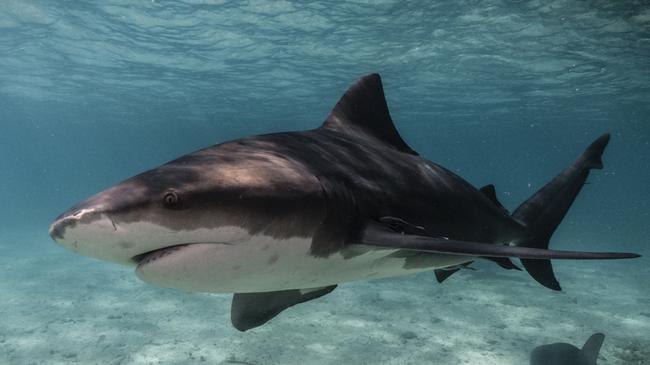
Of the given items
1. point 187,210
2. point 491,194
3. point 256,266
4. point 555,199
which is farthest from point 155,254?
point 555,199

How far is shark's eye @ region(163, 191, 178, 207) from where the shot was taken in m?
1.98

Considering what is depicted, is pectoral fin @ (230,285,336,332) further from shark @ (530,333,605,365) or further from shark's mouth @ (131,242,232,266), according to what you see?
shark @ (530,333,605,365)

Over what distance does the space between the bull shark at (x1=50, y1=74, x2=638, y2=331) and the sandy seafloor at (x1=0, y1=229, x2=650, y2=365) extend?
16.9 ft

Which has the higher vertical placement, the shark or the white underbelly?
the white underbelly

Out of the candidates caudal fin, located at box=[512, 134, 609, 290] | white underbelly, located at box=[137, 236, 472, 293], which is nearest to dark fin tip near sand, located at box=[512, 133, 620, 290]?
caudal fin, located at box=[512, 134, 609, 290]

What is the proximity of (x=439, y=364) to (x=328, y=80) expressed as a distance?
23.0 metres

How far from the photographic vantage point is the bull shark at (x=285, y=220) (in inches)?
78.5

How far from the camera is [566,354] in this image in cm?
652

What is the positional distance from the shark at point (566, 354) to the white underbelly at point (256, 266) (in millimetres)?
4688

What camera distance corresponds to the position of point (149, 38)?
21.7 m

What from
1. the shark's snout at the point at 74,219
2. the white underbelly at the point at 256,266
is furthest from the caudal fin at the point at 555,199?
the shark's snout at the point at 74,219

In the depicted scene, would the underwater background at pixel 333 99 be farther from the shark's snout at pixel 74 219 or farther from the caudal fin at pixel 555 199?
the shark's snout at pixel 74 219

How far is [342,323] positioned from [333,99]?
86.7ft

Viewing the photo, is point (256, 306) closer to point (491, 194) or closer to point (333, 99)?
point (491, 194)
